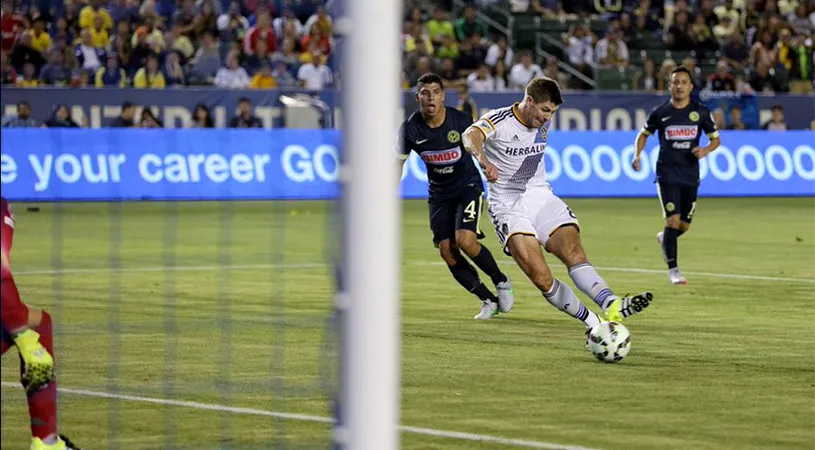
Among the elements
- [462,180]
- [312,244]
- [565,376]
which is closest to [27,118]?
[312,244]

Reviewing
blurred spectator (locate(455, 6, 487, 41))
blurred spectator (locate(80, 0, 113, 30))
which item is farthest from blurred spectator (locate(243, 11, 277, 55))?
blurred spectator (locate(455, 6, 487, 41))

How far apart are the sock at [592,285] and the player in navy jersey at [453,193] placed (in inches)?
74.6

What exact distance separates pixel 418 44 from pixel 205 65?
4.67 metres

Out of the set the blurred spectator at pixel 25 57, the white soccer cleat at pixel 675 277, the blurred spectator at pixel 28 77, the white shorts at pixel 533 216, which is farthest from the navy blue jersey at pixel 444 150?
the blurred spectator at pixel 28 77

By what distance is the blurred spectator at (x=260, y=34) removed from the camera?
26858 mm

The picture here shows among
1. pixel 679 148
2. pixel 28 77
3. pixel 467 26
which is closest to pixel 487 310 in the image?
pixel 679 148

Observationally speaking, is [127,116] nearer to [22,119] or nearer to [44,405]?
[22,119]

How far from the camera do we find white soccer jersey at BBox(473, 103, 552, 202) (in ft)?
40.3

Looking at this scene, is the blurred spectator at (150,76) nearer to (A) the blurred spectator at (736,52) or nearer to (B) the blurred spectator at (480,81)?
(B) the blurred spectator at (480,81)

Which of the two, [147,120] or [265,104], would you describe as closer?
[147,120]

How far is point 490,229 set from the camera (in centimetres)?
2384

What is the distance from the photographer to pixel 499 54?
3384 cm

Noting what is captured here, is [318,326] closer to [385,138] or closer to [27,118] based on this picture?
[385,138]

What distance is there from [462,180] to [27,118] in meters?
15.5
